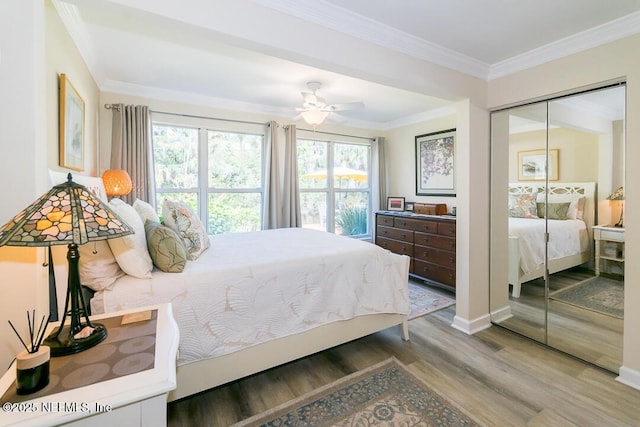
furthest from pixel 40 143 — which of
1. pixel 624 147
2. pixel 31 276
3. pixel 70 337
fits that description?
pixel 624 147

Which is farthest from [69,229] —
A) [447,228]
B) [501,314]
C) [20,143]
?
[447,228]

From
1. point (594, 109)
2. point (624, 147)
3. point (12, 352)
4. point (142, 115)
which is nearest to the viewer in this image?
point (12, 352)

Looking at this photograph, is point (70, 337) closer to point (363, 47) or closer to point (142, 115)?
point (363, 47)

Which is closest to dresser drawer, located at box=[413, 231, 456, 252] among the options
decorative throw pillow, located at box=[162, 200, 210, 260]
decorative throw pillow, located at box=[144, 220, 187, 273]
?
decorative throw pillow, located at box=[162, 200, 210, 260]

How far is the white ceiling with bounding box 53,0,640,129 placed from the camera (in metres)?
1.79

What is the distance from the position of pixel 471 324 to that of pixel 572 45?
243 cm

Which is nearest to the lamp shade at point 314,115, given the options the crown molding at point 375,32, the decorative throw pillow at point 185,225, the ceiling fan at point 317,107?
the ceiling fan at point 317,107

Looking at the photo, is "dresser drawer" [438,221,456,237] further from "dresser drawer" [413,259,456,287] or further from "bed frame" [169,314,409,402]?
"bed frame" [169,314,409,402]

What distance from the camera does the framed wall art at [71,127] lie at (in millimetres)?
1937

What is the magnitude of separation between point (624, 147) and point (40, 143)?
337 centimetres

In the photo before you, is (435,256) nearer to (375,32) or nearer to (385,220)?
(385,220)

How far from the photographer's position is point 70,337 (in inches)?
41.7

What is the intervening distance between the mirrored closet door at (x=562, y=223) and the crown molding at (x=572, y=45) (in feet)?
1.09

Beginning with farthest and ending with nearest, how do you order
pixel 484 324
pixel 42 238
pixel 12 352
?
pixel 484 324
pixel 12 352
pixel 42 238
